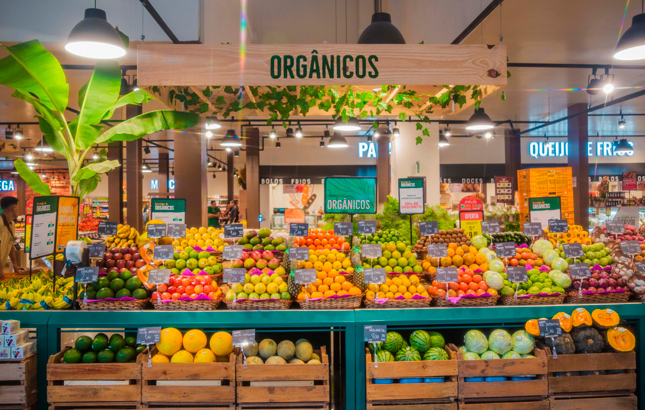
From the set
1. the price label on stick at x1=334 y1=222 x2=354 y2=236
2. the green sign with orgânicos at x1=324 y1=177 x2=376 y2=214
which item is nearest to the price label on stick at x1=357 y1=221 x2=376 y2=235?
the price label on stick at x1=334 y1=222 x2=354 y2=236

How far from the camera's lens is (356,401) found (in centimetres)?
274

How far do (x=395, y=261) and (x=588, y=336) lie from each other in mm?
1408

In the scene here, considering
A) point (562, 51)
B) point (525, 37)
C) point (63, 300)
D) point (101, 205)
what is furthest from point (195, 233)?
point (101, 205)

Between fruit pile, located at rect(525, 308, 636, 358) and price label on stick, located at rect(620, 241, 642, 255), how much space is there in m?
0.65

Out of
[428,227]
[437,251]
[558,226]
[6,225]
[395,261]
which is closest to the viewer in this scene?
[437,251]

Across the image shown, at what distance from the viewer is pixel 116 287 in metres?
2.88

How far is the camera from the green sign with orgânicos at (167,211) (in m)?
4.11

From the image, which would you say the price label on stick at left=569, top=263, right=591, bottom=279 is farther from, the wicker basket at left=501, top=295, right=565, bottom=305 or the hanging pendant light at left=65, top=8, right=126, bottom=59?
the hanging pendant light at left=65, top=8, right=126, bottom=59

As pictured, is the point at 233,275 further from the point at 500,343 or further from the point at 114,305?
the point at 500,343

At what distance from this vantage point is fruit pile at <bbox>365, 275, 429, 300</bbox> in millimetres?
2900

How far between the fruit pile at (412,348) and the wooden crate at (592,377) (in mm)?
716

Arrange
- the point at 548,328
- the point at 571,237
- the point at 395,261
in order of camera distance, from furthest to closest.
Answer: the point at 571,237
the point at 395,261
the point at 548,328

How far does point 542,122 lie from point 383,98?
34.7 ft

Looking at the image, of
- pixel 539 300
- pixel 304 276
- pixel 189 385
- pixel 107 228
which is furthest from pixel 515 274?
pixel 107 228
